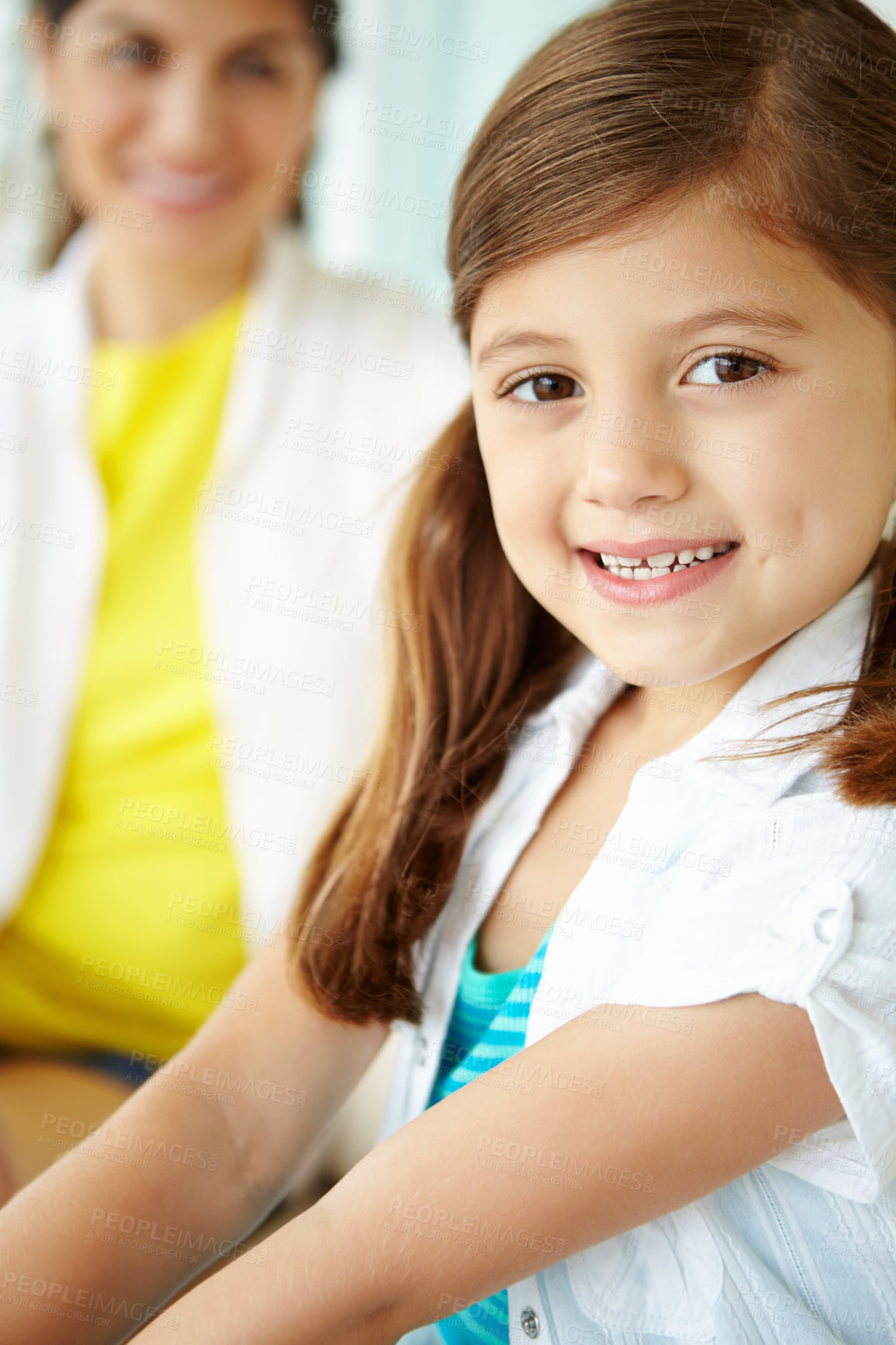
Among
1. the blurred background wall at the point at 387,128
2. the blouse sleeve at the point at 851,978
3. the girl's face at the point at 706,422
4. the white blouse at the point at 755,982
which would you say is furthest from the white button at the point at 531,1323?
the blurred background wall at the point at 387,128

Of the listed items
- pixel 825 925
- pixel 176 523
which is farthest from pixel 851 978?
pixel 176 523

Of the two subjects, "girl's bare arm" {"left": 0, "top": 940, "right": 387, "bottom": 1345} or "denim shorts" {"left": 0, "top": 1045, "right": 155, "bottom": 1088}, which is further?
"denim shorts" {"left": 0, "top": 1045, "right": 155, "bottom": 1088}

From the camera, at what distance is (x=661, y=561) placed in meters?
0.55

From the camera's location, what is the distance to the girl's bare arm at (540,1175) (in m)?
0.46

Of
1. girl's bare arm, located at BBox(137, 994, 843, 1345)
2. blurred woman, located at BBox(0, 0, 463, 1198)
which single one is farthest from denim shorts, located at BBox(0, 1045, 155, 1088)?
girl's bare arm, located at BBox(137, 994, 843, 1345)

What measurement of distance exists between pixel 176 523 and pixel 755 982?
0.80 m

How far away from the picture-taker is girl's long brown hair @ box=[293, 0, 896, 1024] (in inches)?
20.1

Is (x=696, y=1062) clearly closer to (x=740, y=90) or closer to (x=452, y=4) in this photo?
(x=740, y=90)

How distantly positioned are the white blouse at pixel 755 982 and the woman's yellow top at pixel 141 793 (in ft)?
1.62

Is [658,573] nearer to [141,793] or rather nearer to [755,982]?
[755,982]

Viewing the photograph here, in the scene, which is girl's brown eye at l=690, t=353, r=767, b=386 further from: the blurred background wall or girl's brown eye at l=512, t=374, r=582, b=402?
the blurred background wall

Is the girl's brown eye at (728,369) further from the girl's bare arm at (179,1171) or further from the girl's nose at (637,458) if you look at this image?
the girl's bare arm at (179,1171)

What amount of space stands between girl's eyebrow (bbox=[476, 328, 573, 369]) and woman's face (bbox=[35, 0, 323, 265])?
69 centimetres

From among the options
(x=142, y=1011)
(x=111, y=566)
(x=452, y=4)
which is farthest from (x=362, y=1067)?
(x=452, y=4)
